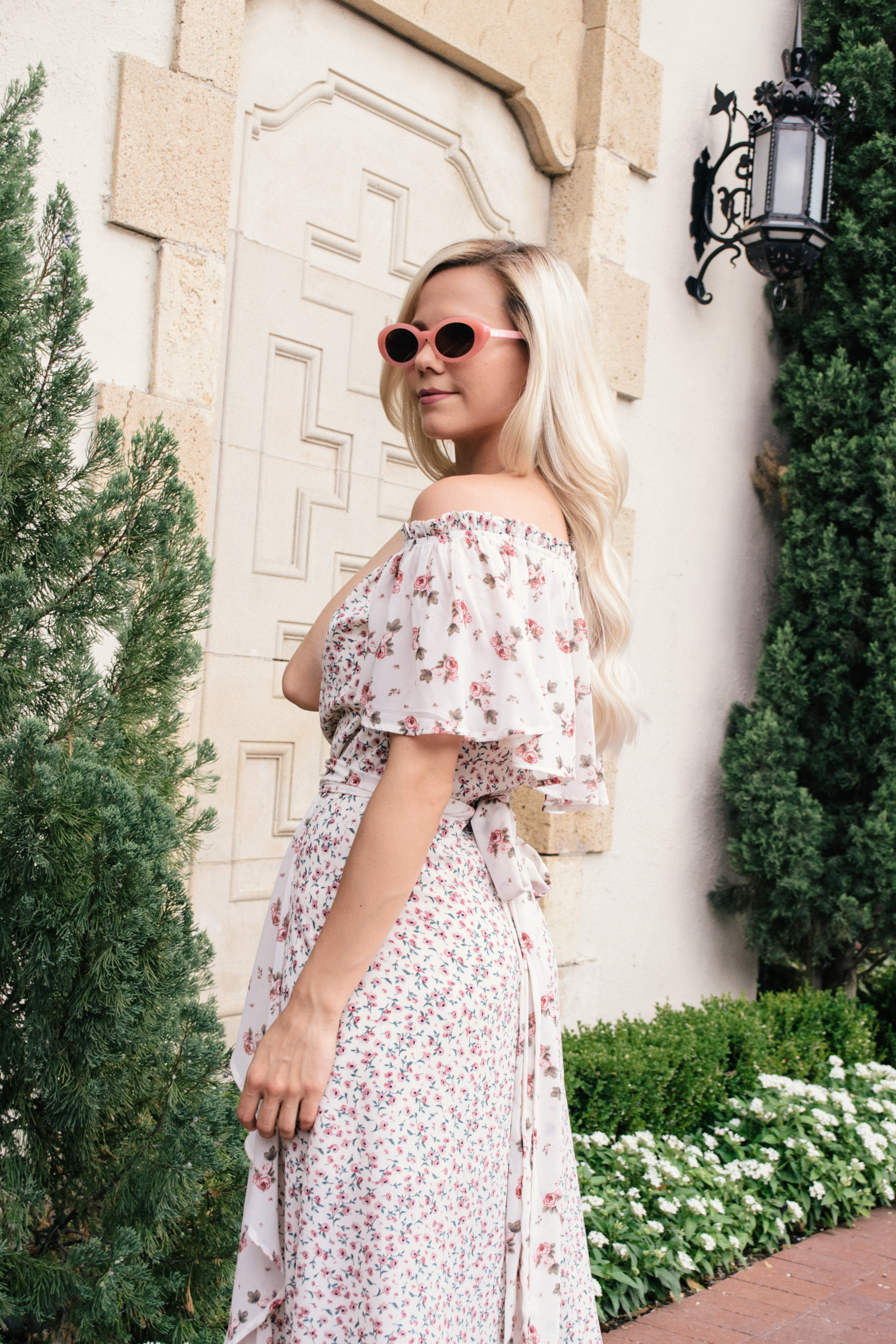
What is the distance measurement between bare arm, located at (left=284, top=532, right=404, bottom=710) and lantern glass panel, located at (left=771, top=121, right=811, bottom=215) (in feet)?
11.6

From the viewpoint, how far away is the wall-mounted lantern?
4.77 m

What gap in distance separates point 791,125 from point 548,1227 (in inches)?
174

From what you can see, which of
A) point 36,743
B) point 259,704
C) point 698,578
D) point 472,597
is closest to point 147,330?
point 259,704

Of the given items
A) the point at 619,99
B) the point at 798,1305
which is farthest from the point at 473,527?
the point at 619,99

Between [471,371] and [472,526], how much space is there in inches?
11.3

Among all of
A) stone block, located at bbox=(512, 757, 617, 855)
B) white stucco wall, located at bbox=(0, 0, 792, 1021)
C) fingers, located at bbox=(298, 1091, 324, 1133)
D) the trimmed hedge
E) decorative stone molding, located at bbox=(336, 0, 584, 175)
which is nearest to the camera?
fingers, located at bbox=(298, 1091, 324, 1133)

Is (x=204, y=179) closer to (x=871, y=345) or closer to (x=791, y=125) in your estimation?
(x=791, y=125)

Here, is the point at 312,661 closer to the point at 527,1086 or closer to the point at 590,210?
the point at 527,1086

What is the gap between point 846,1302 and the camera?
3.21 metres

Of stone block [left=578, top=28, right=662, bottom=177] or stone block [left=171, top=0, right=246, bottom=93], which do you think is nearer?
stone block [left=171, top=0, right=246, bottom=93]

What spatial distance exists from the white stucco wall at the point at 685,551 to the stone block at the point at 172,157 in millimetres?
1956

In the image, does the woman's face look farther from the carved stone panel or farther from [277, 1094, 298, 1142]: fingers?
the carved stone panel

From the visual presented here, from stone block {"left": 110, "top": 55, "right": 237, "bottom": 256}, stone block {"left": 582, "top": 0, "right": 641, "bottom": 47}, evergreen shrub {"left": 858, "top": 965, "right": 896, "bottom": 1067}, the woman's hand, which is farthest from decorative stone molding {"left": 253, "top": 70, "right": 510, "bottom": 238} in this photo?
evergreen shrub {"left": 858, "top": 965, "right": 896, "bottom": 1067}

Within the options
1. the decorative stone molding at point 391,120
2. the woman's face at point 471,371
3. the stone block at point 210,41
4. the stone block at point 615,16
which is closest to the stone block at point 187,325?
the stone block at point 210,41
